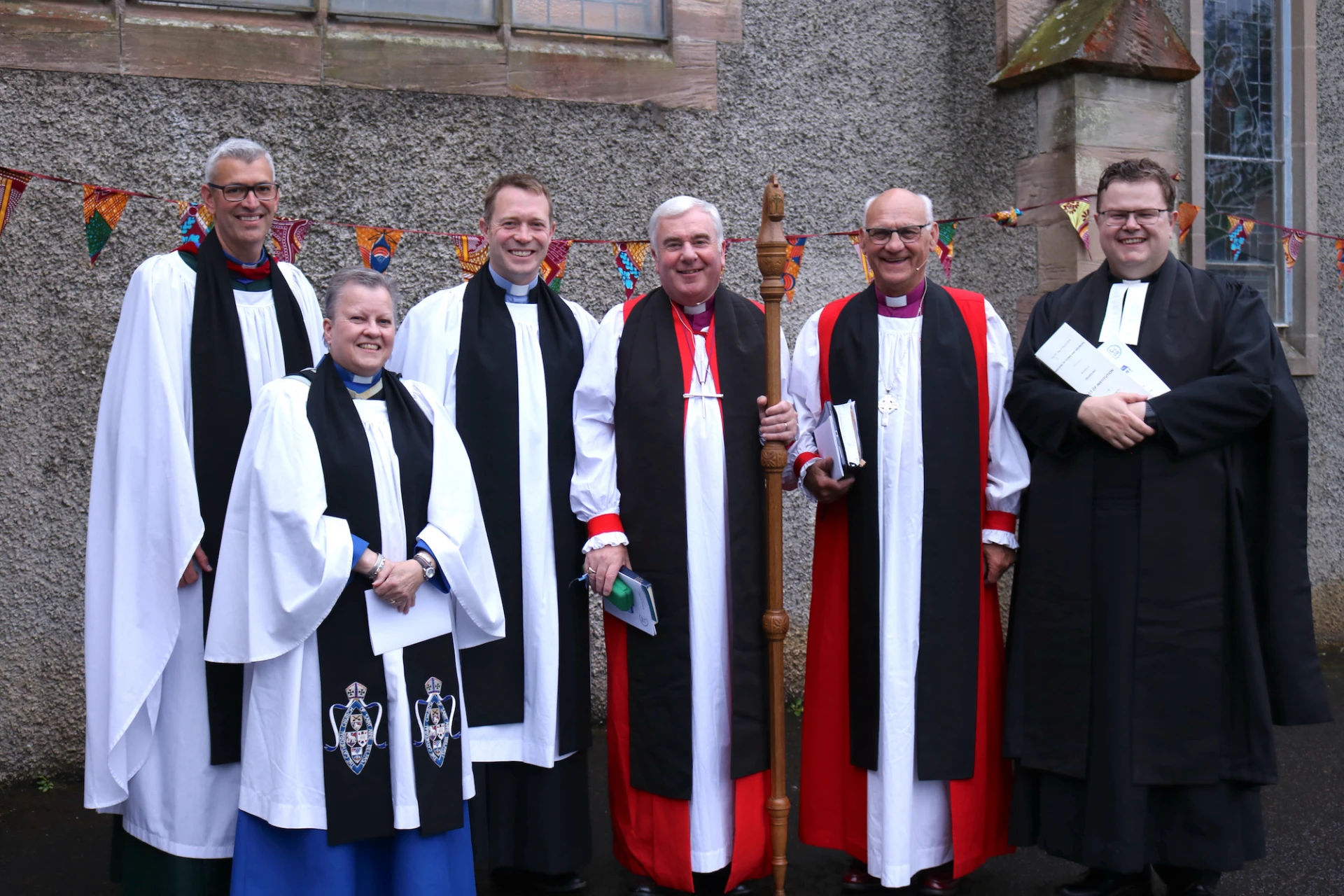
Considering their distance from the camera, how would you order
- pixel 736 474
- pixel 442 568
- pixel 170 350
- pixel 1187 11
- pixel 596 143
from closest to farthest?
1. pixel 442 568
2. pixel 170 350
3. pixel 736 474
4. pixel 596 143
5. pixel 1187 11

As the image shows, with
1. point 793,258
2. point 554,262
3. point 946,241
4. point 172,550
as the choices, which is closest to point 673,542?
point 172,550

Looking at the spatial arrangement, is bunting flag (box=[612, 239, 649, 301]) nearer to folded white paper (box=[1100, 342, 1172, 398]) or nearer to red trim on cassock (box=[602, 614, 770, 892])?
red trim on cassock (box=[602, 614, 770, 892])

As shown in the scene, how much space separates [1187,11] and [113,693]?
6.56m

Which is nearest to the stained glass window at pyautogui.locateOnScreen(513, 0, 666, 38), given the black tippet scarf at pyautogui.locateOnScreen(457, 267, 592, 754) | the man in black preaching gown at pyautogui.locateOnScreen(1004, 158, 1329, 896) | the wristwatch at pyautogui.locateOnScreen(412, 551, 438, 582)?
the black tippet scarf at pyautogui.locateOnScreen(457, 267, 592, 754)

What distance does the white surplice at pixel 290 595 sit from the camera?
3.09m

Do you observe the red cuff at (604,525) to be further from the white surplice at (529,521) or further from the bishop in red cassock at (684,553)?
the white surplice at (529,521)

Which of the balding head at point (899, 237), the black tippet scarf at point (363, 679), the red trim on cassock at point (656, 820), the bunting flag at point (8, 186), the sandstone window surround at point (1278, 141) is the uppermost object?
the sandstone window surround at point (1278, 141)

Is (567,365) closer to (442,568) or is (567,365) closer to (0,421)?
(442,568)

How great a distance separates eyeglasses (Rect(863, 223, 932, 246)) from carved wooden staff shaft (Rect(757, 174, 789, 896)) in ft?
1.10

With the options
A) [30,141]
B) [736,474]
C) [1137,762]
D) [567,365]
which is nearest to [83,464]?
[30,141]

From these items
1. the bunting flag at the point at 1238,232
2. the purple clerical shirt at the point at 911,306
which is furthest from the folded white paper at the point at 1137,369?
the bunting flag at the point at 1238,232

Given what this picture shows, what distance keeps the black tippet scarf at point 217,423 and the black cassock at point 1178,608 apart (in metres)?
2.36

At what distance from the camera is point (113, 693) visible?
345cm

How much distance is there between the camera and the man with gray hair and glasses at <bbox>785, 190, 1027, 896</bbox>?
3727 mm
